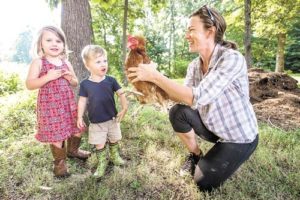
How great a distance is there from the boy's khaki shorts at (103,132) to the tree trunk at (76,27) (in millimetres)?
1345

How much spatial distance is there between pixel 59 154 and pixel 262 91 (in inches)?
228

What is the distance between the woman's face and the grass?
1372mm

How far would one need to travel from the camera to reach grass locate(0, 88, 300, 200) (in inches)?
108

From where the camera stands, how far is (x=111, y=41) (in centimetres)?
2033

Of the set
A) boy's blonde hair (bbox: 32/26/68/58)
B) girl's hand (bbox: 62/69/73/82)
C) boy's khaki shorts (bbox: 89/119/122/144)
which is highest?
boy's blonde hair (bbox: 32/26/68/58)

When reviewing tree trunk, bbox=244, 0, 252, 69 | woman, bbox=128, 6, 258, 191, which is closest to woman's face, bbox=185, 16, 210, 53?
woman, bbox=128, 6, 258, 191

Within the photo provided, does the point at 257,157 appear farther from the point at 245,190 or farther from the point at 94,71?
the point at 94,71

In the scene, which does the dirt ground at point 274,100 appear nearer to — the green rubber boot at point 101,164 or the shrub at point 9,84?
the green rubber boot at point 101,164

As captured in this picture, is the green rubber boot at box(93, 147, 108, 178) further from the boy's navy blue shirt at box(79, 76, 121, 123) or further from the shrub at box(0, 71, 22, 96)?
the shrub at box(0, 71, 22, 96)

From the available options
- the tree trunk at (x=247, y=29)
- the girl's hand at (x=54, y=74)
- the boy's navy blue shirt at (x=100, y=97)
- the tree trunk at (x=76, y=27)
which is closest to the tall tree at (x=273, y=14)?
the tree trunk at (x=247, y=29)

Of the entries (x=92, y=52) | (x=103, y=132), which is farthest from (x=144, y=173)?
(x=92, y=52)

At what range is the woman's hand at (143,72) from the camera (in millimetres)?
2014

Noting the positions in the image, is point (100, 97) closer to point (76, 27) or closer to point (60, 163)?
point (60, 163)

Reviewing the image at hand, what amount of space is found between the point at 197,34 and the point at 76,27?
7.25 ft
